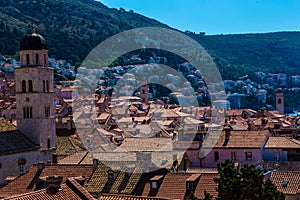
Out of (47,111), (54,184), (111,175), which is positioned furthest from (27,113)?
(54,184)

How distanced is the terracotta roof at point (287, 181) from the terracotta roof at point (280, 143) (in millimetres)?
11061

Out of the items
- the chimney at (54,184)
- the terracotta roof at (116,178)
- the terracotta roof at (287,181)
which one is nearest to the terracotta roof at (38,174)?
the terracotta roof at (116,178)

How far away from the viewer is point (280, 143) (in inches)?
1895

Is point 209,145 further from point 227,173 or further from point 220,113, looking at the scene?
point 220,113

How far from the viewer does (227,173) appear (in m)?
23.0

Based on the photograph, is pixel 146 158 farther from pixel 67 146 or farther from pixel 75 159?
pixel 67 146

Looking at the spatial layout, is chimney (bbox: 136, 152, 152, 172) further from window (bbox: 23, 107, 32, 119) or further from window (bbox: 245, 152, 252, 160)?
window (bbox: 23, 107, 32, 119)

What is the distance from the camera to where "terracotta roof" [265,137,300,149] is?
47.2 m

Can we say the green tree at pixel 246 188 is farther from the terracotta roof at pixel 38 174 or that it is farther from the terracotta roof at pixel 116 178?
the terracotta roof at pixel 38 174

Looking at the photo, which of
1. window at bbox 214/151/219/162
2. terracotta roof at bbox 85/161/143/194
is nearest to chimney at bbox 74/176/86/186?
terracotta roof at bbox 85/161/143/194

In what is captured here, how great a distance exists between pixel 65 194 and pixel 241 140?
2629cm

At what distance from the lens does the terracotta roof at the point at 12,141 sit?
4662 cm

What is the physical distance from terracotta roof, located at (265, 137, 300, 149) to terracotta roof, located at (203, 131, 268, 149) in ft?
2.03

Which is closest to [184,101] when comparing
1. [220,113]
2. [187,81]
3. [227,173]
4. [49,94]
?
[187,81]
